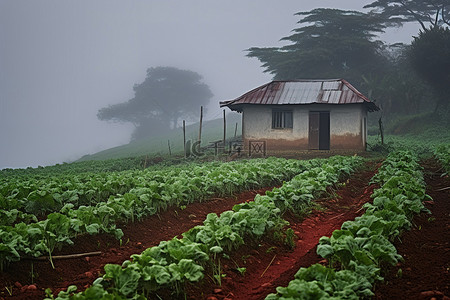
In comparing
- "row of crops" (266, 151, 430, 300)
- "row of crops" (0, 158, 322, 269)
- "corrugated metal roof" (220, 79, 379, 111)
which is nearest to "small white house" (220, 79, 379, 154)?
"corrugated metal roof" (220, 79, 379, 111)

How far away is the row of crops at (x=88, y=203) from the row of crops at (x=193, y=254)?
102cm

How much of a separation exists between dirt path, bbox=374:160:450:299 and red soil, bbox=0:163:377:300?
106 centimetres

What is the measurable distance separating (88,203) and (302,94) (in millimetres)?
18383

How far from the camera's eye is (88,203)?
10266mm

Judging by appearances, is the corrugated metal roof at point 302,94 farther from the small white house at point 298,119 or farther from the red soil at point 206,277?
the red soil at point 206,277

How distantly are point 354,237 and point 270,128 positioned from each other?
67.9ft

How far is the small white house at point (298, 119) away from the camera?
25.7 m

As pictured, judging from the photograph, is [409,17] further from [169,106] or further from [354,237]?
[354,237]

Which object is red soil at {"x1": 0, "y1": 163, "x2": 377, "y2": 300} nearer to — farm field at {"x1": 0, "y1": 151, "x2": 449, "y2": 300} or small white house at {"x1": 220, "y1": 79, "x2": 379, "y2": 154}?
farm field at {"x1": 0, "y1": 151, "x2": 449, "y2": 300}

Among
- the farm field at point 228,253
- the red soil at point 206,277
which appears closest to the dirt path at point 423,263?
the farm field at point 228,253

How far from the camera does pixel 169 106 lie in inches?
2874

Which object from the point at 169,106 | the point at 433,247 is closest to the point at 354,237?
the point at 433,247

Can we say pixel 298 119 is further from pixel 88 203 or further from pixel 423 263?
pixel 423 263

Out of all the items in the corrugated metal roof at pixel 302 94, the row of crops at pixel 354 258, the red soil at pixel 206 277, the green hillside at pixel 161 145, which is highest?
the corrugated metal roof at pixel 302 94
